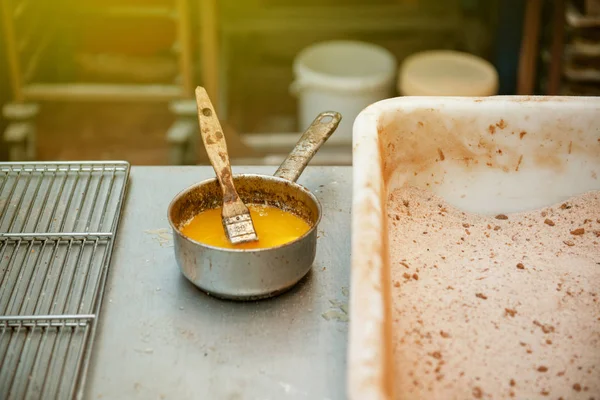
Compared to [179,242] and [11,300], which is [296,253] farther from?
[11,300]

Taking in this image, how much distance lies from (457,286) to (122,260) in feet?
1.96

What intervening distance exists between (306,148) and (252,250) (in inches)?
12.8

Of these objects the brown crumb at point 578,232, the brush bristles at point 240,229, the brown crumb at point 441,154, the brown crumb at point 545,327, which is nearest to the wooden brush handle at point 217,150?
the brush bristles at point 240,229

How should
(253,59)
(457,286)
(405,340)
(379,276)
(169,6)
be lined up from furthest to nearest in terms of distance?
(253,59) < (169,6) < (457,286) < (405,340) < (379,276)

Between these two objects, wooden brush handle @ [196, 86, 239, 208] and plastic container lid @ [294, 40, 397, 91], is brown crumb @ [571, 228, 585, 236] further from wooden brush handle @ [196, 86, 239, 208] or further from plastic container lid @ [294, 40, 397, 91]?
plastic container lid @ [294, 40, 397, 91]

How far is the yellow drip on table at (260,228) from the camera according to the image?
1.17 meters

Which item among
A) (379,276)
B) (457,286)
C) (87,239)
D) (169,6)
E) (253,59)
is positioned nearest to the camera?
(379,276)

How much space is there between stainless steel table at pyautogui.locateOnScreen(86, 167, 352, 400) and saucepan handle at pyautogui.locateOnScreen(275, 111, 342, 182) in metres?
0.15

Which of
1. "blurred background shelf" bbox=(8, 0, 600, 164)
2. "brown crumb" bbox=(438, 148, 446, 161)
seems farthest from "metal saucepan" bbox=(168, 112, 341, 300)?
"blurred background shelf" bbox=(8, 0, 600, 164)

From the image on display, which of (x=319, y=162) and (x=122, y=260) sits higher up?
(x=122, y=260)

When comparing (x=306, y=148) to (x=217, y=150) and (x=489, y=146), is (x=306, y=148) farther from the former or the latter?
(x=489, y=146)

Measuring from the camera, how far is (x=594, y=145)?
1.34 meters

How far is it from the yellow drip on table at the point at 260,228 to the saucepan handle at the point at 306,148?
0.24 feet

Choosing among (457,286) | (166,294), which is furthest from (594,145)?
(166,294)
